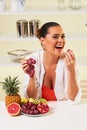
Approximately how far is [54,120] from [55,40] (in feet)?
2.31

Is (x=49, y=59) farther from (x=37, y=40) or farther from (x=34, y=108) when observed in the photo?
(x=34, y=108)

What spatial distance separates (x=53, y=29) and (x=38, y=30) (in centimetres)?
20

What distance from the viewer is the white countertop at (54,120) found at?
2.31 m

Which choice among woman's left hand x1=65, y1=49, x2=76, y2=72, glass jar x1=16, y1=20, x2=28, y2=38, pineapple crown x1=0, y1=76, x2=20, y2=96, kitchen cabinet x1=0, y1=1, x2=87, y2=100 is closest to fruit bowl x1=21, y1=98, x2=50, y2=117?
pineapple crown x1=0, y1=76, x2=20, y2=96

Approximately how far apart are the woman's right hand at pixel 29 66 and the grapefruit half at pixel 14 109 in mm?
327

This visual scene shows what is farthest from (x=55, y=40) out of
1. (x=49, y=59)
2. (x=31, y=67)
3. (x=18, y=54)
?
(x=18, y=54)

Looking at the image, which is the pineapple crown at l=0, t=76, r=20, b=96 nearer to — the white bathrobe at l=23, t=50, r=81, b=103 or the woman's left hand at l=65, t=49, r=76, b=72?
Result: the white bathrobe at l=23, t=50, r=81, b=103

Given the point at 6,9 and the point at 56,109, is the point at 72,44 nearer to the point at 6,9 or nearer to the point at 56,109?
the point at 6,9

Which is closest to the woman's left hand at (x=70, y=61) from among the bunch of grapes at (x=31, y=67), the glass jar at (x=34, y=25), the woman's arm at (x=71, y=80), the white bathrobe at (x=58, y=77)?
the woman's arm at (x=71, y=80)

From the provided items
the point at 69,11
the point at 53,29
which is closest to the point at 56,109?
the point at 53,29

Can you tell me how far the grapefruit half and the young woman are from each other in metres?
0.30

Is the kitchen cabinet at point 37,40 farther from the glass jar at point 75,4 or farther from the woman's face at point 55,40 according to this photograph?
the woman's face at point 55,40

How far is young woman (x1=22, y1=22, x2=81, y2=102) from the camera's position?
2742 millimetres

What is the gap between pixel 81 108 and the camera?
2.60 m
